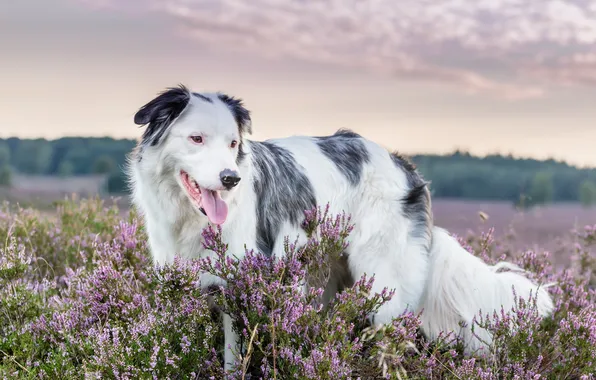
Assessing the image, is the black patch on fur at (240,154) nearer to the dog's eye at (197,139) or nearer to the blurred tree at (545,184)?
the dog's eye at (197,139)

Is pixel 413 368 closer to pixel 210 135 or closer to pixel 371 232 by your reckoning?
pixel 371 232

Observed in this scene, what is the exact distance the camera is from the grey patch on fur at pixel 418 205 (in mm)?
4797

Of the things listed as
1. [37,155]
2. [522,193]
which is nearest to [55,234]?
[522,193]

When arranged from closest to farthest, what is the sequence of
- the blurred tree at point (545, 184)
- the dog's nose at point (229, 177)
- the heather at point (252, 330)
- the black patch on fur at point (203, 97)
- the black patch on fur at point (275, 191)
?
1. the heather at point (252, 330)
2. the dog's nose at point (229, 177)
3. the black patch on fur at point (203, 97)
4. the black patch on fur at point (275, 191)
5. the blurred tree at point (545, 184)

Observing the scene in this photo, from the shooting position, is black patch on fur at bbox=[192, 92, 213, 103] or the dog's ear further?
black patch on fur at bbox=[192, 92, 213, 103]

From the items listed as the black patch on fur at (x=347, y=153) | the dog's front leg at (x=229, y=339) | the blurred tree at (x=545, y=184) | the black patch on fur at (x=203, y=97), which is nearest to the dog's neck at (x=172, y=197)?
the black patch on fur at (x=203, y=97)

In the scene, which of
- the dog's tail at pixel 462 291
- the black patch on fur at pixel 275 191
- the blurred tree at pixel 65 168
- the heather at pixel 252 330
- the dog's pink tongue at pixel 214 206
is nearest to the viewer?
the heather at pixel 252 330

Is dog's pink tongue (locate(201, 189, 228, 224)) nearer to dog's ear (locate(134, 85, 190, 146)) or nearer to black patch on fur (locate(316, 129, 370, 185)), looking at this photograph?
dog's ear (locate(134, 85, 190, 146))

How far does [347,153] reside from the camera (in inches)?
196

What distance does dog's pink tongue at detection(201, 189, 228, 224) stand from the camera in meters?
3.83

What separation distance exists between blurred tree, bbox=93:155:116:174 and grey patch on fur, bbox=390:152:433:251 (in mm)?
15566

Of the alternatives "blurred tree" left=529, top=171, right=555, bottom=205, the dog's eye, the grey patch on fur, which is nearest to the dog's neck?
the dog's eye

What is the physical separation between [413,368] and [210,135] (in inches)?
74.5

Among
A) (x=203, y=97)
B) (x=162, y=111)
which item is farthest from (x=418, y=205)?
(x=162, y=111)
